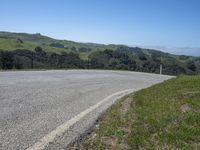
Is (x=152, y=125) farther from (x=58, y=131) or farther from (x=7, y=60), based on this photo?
(x=7, y=60)

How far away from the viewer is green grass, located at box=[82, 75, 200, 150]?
219 inches

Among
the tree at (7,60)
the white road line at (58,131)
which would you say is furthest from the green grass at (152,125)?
the tree at (7,60)

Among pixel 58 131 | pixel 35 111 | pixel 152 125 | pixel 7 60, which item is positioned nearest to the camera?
pixel 58 131

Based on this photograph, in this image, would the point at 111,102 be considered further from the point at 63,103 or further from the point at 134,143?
the point at 134,143

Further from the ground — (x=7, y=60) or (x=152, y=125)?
(x=152, y=125)

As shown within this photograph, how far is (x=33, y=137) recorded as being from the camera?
5.73 meters

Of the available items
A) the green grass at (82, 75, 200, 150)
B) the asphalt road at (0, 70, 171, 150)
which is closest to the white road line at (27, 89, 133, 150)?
the asphalt road at (0, 70, 171, 150)

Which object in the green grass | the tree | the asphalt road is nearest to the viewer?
the green grass

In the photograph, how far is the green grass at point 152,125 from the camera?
5550 millimetres

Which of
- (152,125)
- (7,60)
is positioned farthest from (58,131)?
(7,60)

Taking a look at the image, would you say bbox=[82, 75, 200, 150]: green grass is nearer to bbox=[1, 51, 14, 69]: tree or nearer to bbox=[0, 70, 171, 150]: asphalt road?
bbox=[0, 70, 171, 150]: asphalt road

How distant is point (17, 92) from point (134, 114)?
15.3 feet

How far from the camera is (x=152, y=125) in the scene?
6.68m

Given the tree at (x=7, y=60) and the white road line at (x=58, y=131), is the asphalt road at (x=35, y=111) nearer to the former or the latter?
the white road line at (x=58, y=131)
